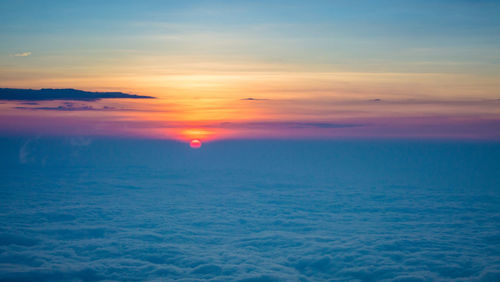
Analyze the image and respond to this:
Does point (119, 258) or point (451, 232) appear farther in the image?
point (451, 232)

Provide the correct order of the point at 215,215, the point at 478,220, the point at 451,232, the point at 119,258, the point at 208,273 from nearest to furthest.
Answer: the point at 208,273 → the point at 119,258 → the point at 451,232 → the point at 478,220 → the point at 215,215

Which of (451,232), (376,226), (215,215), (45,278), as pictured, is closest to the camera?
(45,278)

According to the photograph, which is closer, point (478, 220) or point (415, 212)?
point (478, 220)

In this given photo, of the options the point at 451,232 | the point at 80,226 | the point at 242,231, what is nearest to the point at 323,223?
the point at 242,231

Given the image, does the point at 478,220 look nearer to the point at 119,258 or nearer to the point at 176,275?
the point at 176,275

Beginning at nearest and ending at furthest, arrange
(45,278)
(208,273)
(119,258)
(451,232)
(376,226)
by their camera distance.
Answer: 1. (45,278)
2. (208,273)
3. (119,258)
4. (451,232)
5. (376,226)

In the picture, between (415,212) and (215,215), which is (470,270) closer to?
(415,212)

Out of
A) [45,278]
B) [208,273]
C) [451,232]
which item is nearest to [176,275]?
[208,273]

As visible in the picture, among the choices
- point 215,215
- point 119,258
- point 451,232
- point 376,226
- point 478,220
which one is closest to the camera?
point 119,258

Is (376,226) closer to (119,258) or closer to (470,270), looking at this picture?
(470,270)
